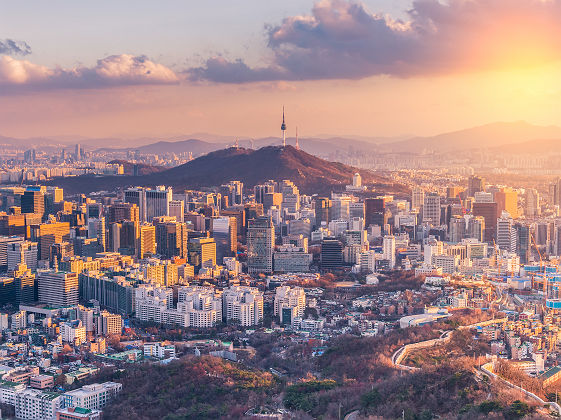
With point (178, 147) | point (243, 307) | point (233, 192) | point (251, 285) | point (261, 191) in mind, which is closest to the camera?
point (243, 307)

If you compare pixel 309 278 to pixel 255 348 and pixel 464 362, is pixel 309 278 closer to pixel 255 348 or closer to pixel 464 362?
pixel 255 348

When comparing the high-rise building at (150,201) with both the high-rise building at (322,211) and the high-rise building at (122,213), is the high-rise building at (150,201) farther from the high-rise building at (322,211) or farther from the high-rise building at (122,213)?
the high-rise building at (322,211)

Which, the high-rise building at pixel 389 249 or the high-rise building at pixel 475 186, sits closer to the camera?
the high-rise building at pixel 389 249

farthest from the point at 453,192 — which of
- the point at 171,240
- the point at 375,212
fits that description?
the point at 171,240

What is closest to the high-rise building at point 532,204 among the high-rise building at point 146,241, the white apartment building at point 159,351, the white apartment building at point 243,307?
the high-rise building at point 146,241

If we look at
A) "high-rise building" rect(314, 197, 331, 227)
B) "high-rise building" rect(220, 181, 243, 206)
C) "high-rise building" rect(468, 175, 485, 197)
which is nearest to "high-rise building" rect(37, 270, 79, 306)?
"high-rise building" rect(314, 197, 331, 227)

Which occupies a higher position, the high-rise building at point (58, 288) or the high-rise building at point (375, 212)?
the high-rise building at point (375, 212)

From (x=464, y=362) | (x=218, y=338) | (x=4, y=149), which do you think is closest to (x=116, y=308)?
(x=218, y=338)

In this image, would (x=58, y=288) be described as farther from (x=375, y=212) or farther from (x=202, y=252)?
(x=375, y=212)
